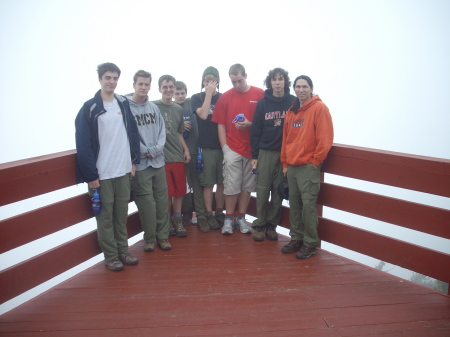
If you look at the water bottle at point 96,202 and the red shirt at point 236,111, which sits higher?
the red shirt at point 236,111

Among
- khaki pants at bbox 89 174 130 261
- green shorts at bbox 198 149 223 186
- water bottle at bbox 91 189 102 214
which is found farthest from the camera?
green shorts at bbox 198 149 223 186

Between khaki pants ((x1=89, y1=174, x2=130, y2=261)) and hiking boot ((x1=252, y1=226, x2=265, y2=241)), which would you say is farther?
hiking boot ((x1=252, y1=226, x2=265, y2=241))

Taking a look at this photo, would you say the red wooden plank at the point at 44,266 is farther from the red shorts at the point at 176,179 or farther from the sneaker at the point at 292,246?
the sneaker at the point at 292,246

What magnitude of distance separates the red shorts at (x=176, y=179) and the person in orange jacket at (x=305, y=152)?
54.0 inches

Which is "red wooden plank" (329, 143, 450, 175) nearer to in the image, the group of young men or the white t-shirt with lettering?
the group of young men

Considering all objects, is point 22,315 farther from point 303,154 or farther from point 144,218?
point 303,154

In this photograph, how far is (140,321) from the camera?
9.77ft

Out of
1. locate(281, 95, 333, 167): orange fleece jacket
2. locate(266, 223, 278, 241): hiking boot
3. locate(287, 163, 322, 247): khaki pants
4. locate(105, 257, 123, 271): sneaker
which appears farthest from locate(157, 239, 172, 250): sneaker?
locate(281, 95, 333, 167): orange fleece jacket

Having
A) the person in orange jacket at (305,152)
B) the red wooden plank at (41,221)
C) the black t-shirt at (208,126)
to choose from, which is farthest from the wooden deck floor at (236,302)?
the black t-shirt at (208,126)

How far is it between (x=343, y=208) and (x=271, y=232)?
0.98 meters

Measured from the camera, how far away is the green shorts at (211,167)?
509 centimetres

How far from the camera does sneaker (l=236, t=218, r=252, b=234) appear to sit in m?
5.02

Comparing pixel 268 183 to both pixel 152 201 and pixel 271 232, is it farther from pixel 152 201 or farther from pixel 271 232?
pixel 152 201

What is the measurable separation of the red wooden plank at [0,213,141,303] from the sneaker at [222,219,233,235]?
1566 millimetres
